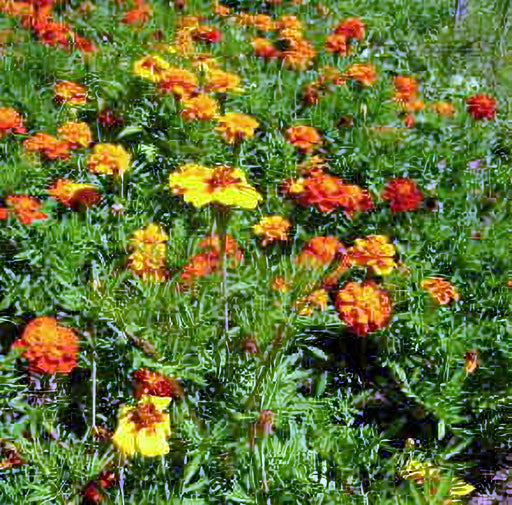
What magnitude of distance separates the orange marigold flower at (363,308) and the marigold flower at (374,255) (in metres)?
0.11

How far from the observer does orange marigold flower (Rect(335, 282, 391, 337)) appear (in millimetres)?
1930

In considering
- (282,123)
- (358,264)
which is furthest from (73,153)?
(358,264)

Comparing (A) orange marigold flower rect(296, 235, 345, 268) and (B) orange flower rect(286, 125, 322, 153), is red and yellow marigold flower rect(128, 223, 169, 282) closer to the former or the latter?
(A) orange marigold flower rect(296, 235, 345, 268)

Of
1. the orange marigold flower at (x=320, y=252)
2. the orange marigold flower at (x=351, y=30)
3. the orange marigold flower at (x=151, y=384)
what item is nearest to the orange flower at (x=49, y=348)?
the orange marigold flower at (x=151, y=384)

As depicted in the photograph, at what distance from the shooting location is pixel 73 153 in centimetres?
258

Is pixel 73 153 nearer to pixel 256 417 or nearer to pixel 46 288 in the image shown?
pixel 46 288

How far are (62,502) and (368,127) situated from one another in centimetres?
194

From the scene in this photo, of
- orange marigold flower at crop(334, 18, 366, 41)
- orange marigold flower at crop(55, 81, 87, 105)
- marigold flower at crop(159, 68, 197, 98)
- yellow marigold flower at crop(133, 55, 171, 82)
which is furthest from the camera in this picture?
orange marigold flower at crop(334, 18, 366, 41)

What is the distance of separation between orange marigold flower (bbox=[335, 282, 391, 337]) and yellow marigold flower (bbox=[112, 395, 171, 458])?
25.2 inches

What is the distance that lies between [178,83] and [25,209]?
2.29ft

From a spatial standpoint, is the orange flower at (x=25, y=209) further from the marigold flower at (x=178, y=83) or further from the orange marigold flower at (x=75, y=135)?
the marigold flower at (x=178, y=83)

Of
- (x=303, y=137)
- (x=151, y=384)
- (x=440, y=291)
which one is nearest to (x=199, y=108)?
(x=303, y=137)

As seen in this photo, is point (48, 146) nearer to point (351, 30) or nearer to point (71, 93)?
point (71, 93)

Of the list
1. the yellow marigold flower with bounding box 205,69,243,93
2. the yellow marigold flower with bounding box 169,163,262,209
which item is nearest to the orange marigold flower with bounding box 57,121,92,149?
the yellow marigold flower with bounding box 205,69,243,93
